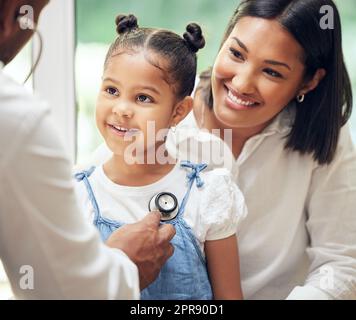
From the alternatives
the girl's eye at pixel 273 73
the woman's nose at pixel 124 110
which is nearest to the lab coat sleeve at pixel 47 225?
the woman's nose at pixel 124 110

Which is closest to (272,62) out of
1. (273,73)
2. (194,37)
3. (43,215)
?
(273,73)

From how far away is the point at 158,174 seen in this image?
1.19 m

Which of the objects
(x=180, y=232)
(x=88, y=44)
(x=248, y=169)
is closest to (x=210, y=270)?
(x=180, y=232)

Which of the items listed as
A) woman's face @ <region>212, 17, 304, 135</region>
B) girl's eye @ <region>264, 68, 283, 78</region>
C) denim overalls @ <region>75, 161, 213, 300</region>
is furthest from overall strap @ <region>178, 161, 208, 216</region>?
girl's eye @ <region>264, 68, 283, 78</region>

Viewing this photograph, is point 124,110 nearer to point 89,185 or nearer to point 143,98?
point 143,98

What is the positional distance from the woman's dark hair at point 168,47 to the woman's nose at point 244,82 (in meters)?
0.09

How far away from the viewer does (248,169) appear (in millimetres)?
1283

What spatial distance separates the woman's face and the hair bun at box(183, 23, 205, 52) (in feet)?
0.27

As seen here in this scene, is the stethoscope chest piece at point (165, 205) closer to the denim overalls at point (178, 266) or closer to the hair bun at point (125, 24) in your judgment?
the denim overalls at point (178, 266)

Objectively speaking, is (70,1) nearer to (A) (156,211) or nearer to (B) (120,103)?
(B) (120,103)

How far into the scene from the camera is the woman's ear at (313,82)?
124 cm

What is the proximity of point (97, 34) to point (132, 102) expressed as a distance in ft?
0.64

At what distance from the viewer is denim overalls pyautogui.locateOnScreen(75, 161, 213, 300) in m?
1.15

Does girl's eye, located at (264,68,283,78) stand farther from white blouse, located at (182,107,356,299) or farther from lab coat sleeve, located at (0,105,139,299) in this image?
lab coat sleeve, located at (0,105,139,299)
